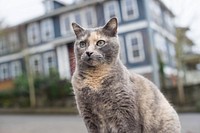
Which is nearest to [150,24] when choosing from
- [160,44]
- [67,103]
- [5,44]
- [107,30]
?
[160,44]

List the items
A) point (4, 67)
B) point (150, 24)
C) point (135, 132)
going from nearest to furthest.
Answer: point (135, 132) < point (4, 67) < point (150, 24)

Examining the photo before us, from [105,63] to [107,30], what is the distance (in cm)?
22

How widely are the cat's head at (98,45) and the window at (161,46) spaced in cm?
1209

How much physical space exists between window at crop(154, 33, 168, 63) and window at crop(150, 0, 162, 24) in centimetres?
61

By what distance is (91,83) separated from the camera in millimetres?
2488

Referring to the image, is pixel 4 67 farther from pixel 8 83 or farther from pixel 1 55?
pixel 8 83

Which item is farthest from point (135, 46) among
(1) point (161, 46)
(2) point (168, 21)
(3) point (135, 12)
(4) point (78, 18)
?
(4) point (78, 18)

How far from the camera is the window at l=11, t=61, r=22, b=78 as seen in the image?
14.1m

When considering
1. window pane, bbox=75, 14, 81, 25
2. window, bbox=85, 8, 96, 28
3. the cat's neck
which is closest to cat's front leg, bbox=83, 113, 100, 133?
the cat's neck

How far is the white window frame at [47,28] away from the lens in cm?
1505

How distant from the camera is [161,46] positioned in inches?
607

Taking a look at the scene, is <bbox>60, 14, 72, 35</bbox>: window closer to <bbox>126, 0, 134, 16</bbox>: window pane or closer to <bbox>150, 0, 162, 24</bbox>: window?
<bbox>126, 0, 134, 16</bbox>: window pane

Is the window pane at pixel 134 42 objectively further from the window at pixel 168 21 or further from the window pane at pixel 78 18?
the window pane at pixel 78 18

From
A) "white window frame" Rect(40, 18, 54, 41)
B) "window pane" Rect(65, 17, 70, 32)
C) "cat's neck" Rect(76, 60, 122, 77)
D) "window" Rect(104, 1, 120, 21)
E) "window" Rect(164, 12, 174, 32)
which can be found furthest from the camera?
"white window frame" Rect(40, 18, 54, 41)
